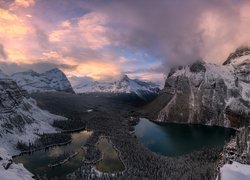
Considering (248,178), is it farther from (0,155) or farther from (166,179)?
(0,155)

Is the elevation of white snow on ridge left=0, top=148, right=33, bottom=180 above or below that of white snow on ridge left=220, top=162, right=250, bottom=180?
below

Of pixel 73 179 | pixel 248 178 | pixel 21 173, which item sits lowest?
pixel 73 179

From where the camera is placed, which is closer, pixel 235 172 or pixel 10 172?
pixel 235 172

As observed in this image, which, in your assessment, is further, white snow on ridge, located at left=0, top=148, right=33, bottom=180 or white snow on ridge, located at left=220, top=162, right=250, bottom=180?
white snow on ridge, located at left=220, top=162, right=250, bottom=180

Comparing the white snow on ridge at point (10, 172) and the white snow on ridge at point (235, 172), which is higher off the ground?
the white snow on ridge at point (235, 172)

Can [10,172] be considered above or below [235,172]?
below

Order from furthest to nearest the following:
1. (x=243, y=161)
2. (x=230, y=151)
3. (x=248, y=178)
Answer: (x=230, y=151) < (x=243, y=161) < (x=248, y=178)

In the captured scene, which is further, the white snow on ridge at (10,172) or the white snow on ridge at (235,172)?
the white snow on ridge at (235,172)

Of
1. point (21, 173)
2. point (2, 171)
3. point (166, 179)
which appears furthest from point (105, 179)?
point (2, 171)
